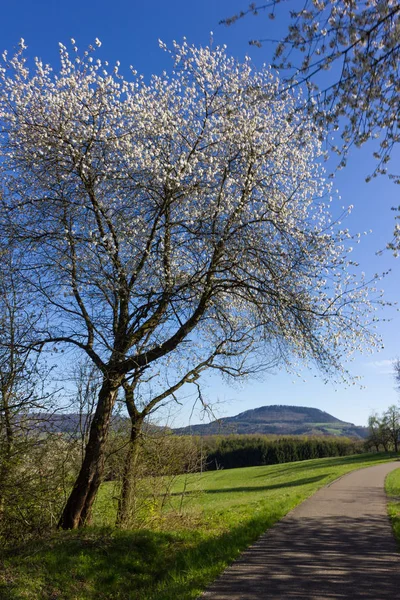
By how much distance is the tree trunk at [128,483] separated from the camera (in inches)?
369

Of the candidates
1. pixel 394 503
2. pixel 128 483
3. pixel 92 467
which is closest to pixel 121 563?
pixel 92 467

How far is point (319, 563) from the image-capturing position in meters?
6.57

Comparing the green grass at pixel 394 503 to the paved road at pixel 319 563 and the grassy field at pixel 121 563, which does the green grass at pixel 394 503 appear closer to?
the paved road at pixel 319 563

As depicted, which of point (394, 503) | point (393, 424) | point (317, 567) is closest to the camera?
point (317, 567)

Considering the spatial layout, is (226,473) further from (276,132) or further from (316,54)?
(316,54)

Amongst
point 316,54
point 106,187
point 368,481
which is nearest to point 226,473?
point 368,481

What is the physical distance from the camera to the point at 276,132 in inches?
394

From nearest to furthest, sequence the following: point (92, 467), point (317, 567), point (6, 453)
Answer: point (317, 567) → point (6, 453) → point (92, 467)

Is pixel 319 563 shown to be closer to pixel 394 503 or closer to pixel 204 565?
pixel 204 565

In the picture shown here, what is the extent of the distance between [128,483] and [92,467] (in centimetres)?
112

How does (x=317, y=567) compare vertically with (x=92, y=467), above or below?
below

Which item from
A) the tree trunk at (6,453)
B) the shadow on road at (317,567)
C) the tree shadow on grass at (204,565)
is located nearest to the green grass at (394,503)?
the shadow on road at (317,567)

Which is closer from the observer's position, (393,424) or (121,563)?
(121,563)

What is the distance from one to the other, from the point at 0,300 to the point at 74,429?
284 centimetres
